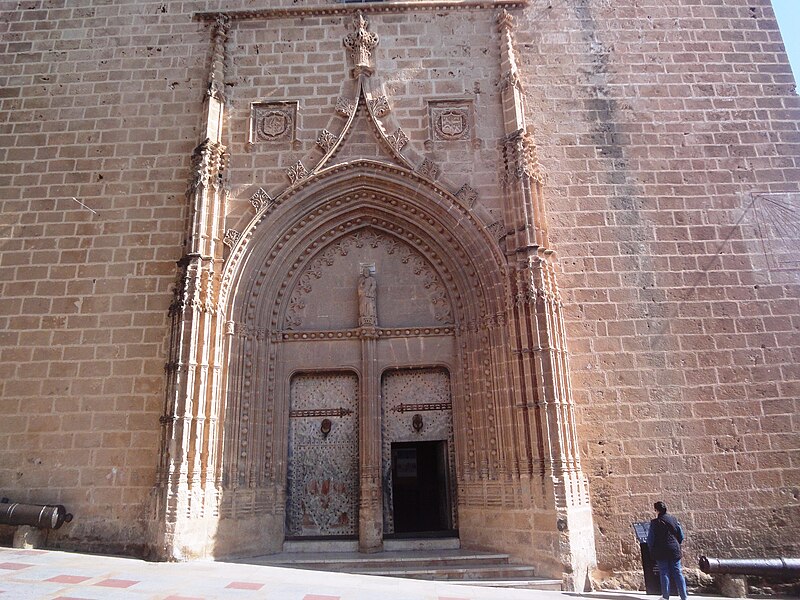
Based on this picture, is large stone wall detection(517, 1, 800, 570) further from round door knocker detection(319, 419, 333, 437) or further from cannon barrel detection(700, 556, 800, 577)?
round door knocker detection(319, 419, 333, 437)

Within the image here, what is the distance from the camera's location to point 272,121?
32.3ft

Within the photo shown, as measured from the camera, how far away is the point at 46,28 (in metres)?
10.5

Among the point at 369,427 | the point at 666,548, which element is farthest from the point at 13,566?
the point at 666,548

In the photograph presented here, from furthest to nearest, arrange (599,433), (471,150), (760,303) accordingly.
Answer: (471,150) → (760,303) → (599,433)

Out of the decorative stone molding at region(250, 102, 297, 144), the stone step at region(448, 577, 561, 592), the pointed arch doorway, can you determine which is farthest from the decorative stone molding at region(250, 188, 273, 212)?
the stone step at region(448, 577, 561, 592)

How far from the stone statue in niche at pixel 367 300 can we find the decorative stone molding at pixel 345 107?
9.10ft

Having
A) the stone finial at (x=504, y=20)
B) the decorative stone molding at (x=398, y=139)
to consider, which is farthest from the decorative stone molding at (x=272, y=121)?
the stone finial at (x=504, y=20)

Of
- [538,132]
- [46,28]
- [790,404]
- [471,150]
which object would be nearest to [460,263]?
[471,150]

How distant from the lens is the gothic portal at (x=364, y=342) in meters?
7.98

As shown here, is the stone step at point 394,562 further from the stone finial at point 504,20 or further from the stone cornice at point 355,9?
the stone cornice at point 355,9

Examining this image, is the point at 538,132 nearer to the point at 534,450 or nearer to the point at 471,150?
the point at 471,150

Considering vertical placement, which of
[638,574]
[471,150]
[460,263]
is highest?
[471,150]

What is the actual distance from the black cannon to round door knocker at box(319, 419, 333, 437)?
12.6 ft

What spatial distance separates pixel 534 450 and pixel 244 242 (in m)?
5.50
